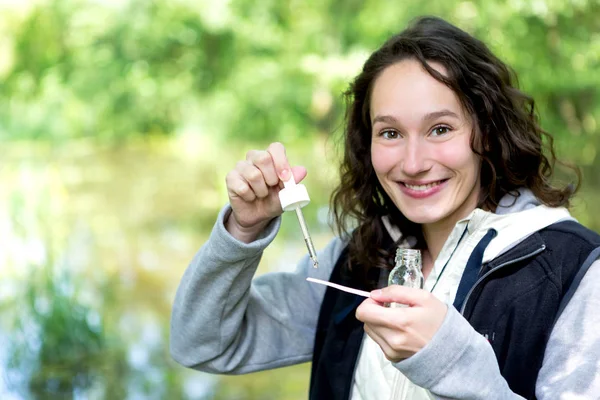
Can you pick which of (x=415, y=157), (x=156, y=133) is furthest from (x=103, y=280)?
(x=156, y=133)

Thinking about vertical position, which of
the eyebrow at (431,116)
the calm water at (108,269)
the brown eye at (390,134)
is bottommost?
the calm water at (108,269)

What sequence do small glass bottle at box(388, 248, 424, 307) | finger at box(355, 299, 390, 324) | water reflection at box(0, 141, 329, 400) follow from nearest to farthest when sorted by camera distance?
finger at box(355, 299, 390, 324)
small glass bottle at box(388, 248, 424, 307)
water reflection at box(0, 141, 329, 400)

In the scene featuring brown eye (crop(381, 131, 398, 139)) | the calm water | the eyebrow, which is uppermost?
the eyebrow

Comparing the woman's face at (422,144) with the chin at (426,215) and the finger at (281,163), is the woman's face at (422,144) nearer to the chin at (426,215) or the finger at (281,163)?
the chin at (426,215)

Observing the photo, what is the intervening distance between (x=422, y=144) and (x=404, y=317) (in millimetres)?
445

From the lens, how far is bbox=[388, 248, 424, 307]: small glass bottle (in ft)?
4.07

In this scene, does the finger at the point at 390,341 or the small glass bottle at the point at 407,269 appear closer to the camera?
the finger at the point at 390,341

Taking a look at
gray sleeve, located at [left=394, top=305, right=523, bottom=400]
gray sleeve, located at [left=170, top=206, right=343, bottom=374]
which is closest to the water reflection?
gray sleeve, located at [left=170, top=206, right=343, bottom=374]

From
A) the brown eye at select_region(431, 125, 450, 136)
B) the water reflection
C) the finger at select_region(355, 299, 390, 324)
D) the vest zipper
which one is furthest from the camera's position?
the water reflection

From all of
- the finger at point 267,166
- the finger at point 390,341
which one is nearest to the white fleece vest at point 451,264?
the finger at point 390,341

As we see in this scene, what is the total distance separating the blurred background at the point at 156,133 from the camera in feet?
13.1

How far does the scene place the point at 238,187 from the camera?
1475 mm

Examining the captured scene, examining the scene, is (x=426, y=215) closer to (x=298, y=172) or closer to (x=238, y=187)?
(x=298, y=172)

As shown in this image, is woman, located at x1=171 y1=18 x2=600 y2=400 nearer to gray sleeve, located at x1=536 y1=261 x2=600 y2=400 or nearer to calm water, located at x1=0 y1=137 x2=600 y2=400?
gray sleeve, located at x1=536 y1=261 x2=600 y2=400
